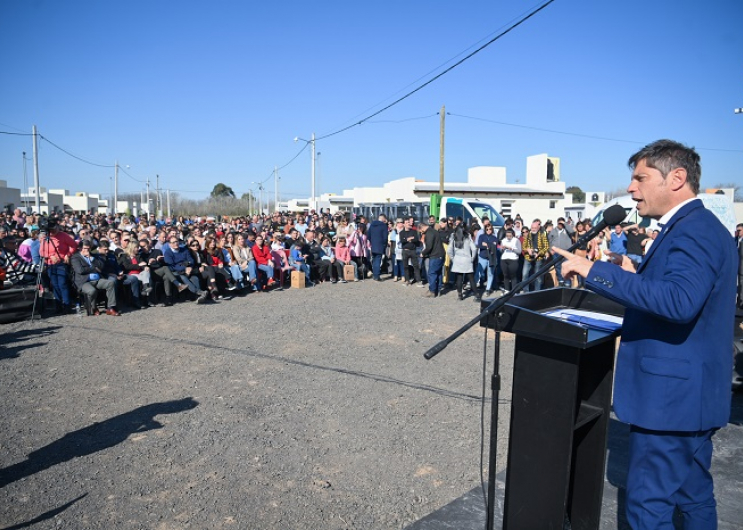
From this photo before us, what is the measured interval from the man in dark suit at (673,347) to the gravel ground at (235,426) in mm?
1680

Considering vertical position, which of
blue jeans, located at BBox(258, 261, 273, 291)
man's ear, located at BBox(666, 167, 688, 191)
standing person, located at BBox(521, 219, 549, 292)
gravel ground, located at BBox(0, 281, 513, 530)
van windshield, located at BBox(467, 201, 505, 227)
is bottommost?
gravel ground, located at BBox(0, 281, 513, 530)

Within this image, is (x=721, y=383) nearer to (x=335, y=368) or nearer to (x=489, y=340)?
(x=335, y=368)

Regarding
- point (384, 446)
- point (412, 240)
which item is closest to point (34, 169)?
point (412, 240)

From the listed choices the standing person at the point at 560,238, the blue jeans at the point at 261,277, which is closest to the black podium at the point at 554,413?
the standing person at the point at 560,238

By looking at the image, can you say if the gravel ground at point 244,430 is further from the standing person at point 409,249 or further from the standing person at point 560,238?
the standing person at point 409,249

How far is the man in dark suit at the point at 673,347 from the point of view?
1.94 meters

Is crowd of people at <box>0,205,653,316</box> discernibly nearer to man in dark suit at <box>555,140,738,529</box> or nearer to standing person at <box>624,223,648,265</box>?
standing person at <box>624,223,648,265</box>

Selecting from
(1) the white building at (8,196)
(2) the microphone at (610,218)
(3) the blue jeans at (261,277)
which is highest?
(1) the white building at (8,196)

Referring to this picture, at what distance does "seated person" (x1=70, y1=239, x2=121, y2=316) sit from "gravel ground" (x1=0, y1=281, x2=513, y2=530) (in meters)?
1.11

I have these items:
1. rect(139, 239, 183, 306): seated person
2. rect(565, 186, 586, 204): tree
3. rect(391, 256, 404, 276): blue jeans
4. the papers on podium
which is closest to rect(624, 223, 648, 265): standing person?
rect(391, 256, 404, 276): blue jeans

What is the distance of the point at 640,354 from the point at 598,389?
63 centimetres

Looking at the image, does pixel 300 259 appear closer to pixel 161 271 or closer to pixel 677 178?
pixel 161 271

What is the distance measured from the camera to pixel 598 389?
2.63 metres

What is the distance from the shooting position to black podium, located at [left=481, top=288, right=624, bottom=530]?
7.29 feet
